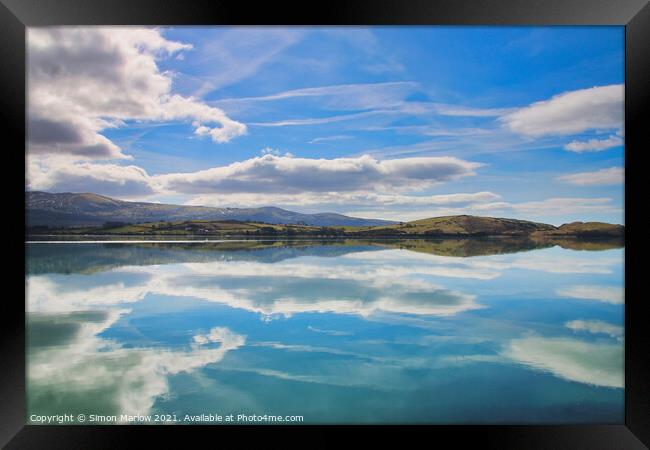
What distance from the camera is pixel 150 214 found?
9188 millimetres

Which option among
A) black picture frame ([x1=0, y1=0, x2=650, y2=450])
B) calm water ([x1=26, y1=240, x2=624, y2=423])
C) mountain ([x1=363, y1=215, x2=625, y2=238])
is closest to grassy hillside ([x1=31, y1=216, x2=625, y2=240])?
mountain ([x1=363, y1=215, x2=625, y2=238])

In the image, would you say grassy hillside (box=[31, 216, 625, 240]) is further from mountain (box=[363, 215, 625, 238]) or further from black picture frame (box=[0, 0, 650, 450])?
black picture frame (box=[0, 0, 650, 450])

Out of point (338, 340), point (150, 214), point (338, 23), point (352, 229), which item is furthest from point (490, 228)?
point (150, 214)

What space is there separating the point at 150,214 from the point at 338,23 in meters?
7.18

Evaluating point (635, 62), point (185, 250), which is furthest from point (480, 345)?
point (185, 250)

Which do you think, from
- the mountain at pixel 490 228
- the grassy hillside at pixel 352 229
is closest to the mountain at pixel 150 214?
the grassy hillside at pixel 352 229

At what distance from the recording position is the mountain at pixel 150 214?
779 cm

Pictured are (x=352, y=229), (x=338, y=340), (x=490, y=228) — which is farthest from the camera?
(x=352, y=229)

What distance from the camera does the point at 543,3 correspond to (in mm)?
4227

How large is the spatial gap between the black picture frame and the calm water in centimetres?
44

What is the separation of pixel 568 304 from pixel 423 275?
2.94 meters

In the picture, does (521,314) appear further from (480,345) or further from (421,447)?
(421,447)

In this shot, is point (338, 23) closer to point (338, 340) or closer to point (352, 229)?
point (338, 340)

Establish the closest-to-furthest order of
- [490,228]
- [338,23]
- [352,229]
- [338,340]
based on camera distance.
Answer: [338,23] → [338,340] → [490,228] → [352,229]
